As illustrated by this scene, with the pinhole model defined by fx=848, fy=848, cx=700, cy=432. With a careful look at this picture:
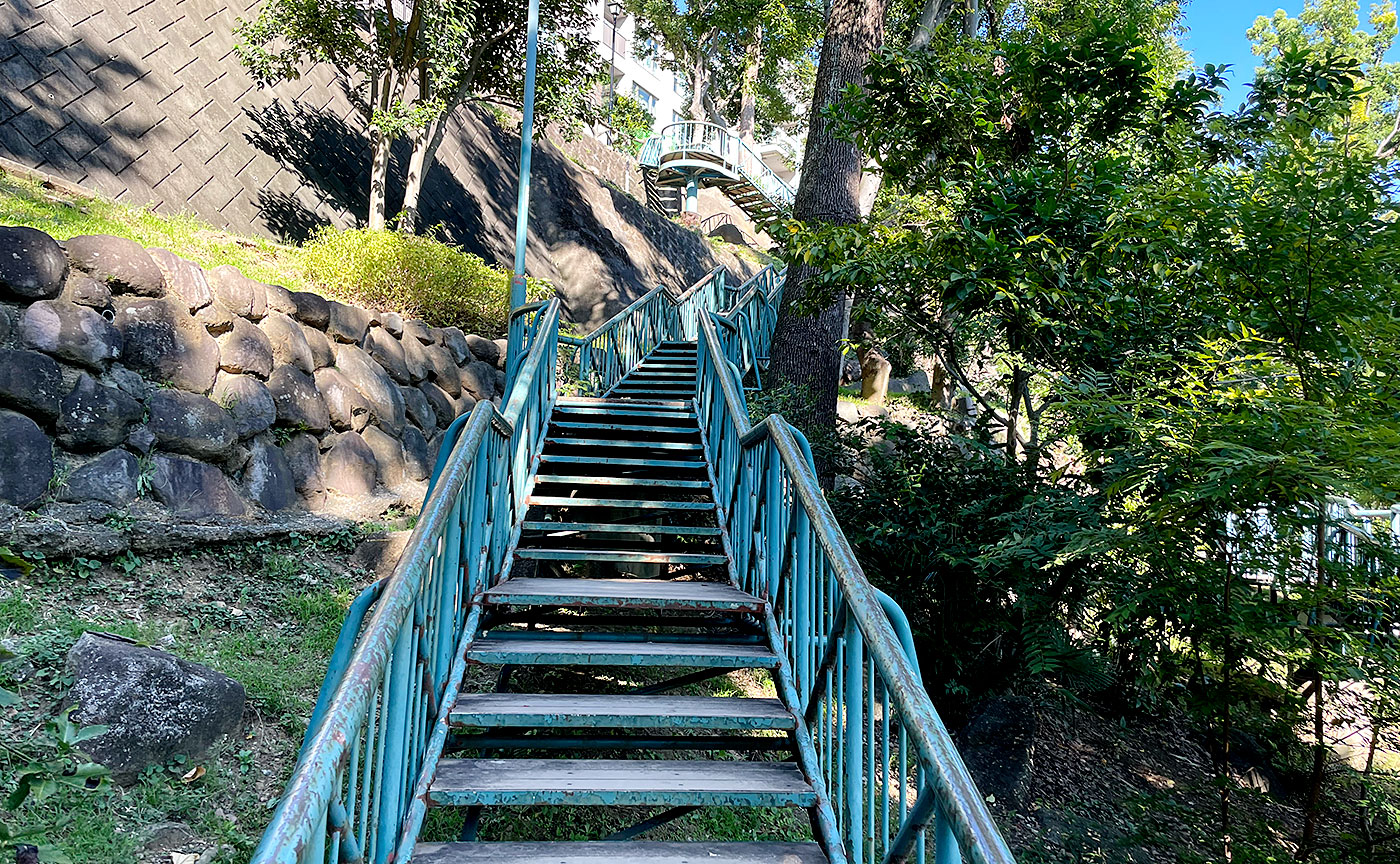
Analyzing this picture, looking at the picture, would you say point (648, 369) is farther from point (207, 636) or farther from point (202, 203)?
point (207, 636)

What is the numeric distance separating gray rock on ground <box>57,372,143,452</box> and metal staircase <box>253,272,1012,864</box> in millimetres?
2424

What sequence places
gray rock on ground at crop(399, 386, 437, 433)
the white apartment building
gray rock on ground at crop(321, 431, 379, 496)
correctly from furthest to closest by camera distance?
the white apartment building < gray rock on ground at crop(399, 386, 437, 433) < gray rock on ground at crop(321, 431, 379, 496)

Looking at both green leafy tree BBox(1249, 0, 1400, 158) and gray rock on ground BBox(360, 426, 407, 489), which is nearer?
gray rock on ground BBox(360, 426, 407, 489)

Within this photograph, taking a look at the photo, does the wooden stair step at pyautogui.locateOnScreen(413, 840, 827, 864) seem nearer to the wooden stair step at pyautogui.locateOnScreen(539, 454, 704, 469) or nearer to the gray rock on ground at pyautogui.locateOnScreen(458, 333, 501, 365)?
the wooden stair step at pyautogui.locateOnScreen(539, 454, 704, 469)

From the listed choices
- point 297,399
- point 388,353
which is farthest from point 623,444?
point 388,353

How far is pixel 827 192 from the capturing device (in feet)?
27.3

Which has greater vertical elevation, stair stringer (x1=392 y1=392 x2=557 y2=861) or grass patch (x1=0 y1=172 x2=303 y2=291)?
grass patch (x1=0 y1=172 x2=303 y2=291)

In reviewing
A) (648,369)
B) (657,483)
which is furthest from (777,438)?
(648,369)

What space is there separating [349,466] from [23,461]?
2592mm

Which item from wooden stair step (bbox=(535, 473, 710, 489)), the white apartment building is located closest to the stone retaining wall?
wooden stair step (bbox=(535, 473, 710, 489))

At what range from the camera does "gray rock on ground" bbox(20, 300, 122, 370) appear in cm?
486

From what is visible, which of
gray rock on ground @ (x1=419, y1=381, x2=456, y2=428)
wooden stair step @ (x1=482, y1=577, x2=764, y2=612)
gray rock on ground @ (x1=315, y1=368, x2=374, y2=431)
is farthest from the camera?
gray rock on ground @ (x1=419, y1=381, x2=456, y2=428)

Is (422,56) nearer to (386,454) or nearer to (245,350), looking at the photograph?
(386,454)

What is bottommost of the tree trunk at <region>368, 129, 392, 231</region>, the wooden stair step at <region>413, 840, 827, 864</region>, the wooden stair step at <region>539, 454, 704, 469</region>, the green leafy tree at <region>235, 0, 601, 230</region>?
the wooden stair step at <region>413, 840, 827, 864</region>
